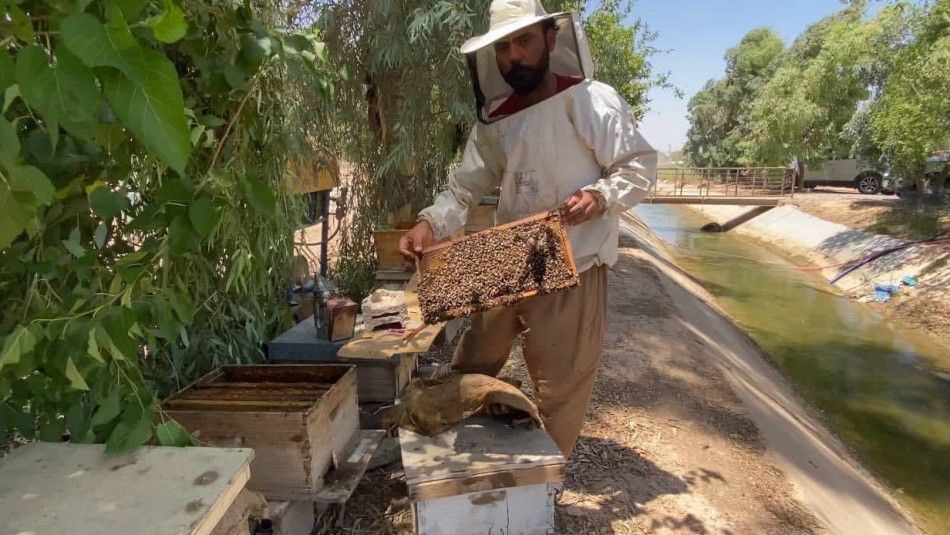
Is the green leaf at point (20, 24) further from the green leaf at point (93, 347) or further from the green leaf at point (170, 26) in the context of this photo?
the green leaf at point (93, 347)

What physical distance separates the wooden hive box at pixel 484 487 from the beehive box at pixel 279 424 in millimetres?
339

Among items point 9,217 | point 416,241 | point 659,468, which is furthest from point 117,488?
point 659,468

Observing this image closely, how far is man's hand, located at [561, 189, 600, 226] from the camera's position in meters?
2.11

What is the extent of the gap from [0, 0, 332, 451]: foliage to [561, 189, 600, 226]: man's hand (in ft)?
3.05

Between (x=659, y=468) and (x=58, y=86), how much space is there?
3.18 m

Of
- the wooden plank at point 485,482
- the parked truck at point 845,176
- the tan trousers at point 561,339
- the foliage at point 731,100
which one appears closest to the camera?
the wooden plank at point 485,482

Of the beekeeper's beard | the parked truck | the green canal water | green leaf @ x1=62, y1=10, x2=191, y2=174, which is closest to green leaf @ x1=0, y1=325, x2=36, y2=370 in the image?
green leaf @ x1=62, y1=10, x2=191, y2=174

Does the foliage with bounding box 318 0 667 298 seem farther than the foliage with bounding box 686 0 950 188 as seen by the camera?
No

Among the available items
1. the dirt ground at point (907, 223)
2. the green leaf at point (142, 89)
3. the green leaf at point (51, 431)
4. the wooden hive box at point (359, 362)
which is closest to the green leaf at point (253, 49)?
the green leaf at point (142, 89)

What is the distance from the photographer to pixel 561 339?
2361mm

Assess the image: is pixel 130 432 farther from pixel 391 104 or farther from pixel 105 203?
pixel 391 104

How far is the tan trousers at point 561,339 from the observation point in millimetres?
2344

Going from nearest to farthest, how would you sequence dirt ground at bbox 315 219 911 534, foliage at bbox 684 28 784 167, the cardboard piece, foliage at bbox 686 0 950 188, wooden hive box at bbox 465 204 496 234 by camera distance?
dirt ground at bbox 315 219 911 534 → the cardboard piece → wooden hive box at bbox 465 204 496 234 → foliage at bbox 686 0 950 188 → foliage at bbox 684 28 784 167

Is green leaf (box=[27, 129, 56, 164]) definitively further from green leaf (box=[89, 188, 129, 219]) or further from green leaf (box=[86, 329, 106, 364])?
green leaf (box=[86, 329, 106, 364])
